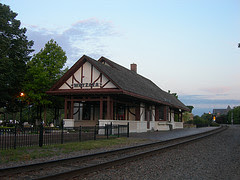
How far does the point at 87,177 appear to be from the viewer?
667 cm

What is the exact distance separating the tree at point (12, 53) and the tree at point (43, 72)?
1.11 metres

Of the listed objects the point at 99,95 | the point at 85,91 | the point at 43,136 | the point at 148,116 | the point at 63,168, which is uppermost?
the point at 85,91

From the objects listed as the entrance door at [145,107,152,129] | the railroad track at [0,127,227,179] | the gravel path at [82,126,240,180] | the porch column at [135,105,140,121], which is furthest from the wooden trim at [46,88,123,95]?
the gravel path at [82,126,240,180]

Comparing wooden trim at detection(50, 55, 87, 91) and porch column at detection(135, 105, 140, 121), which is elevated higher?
wooden trim at detection(50, 55, 87, 91)

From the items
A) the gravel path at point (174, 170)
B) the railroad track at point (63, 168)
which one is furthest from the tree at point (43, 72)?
the gravel path at point (174, 170)

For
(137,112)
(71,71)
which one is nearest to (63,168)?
(71,71)

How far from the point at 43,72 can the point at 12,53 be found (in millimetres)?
4110

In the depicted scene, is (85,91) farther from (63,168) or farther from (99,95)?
(63,168)

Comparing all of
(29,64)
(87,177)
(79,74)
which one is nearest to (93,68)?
(79,74)

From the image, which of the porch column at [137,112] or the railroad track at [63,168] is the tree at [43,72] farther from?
the railroad track at [63,168]

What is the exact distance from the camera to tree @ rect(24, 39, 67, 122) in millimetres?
29375

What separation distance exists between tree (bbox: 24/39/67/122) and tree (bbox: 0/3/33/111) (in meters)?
1.11

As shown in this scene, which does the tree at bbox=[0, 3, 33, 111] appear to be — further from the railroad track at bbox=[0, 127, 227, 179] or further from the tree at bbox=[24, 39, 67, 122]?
the railroad track at bbox=[0, 127, 227, 179]

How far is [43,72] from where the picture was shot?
2952 centimetres
